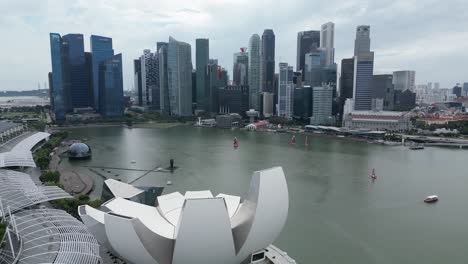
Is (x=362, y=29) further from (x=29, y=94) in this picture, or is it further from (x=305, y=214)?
(x=29, y=94)

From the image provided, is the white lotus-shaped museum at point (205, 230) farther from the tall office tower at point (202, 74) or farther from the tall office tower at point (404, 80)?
the tall office tower at point (404, 80)

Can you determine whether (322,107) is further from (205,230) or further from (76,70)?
(205,230)

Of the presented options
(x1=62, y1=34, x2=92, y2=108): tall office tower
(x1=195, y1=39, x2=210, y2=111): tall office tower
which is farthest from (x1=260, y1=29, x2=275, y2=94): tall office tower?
(x1=62, y1=34, x2=92, y2=108): tall office tower

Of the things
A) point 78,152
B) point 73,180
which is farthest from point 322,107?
point 73,180

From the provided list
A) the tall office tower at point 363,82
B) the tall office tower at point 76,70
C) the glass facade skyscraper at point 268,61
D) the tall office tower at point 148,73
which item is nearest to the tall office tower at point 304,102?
the tall office tower at point 363,82

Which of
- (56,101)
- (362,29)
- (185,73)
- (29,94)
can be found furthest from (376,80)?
(29,94)

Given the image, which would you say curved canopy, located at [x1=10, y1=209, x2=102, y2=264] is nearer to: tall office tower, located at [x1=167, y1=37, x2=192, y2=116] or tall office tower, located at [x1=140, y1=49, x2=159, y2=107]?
tall office tower, located at [x1=167, y1=37, x2=192, y2=116]
